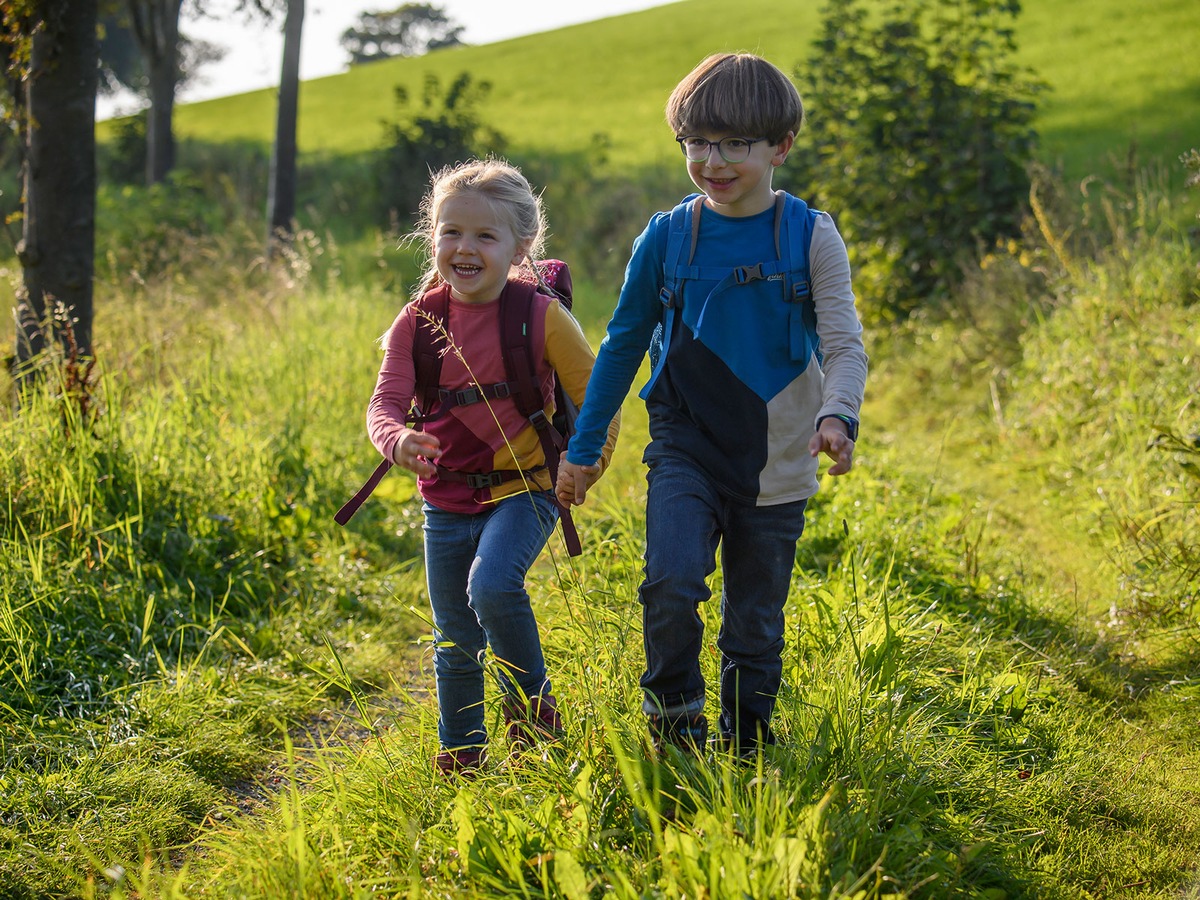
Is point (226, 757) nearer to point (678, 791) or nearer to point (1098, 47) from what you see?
point (678, 791)

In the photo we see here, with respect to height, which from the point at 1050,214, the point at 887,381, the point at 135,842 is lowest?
the point at 135,842

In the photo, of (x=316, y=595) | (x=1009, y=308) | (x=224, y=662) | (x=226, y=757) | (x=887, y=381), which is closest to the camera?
(x=226, y=757)

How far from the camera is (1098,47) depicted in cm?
2512

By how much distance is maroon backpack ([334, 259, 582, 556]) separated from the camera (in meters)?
3.17

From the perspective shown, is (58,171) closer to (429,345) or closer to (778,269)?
(429,345)

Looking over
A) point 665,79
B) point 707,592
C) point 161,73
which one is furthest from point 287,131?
point 665,79

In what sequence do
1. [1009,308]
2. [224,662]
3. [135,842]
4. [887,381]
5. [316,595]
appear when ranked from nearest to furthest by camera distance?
[135,842], [224,662], [316,595], [1009,308], [887,381]

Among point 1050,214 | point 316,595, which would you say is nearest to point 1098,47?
point 1050,214

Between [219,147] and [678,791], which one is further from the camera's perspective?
[219,147]

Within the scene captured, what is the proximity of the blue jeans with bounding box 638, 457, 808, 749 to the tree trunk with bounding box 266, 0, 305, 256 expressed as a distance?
42.3 feet

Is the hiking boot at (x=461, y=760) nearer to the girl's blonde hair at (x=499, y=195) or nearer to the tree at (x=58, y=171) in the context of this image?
the girl's blonde hair at (x=499, y=195)

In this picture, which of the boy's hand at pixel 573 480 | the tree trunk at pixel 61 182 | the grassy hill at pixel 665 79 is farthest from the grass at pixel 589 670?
the grassy hill at pixel 665 79

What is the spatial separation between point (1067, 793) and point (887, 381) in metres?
6.22

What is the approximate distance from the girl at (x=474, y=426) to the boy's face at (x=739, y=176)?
0.59 metres
